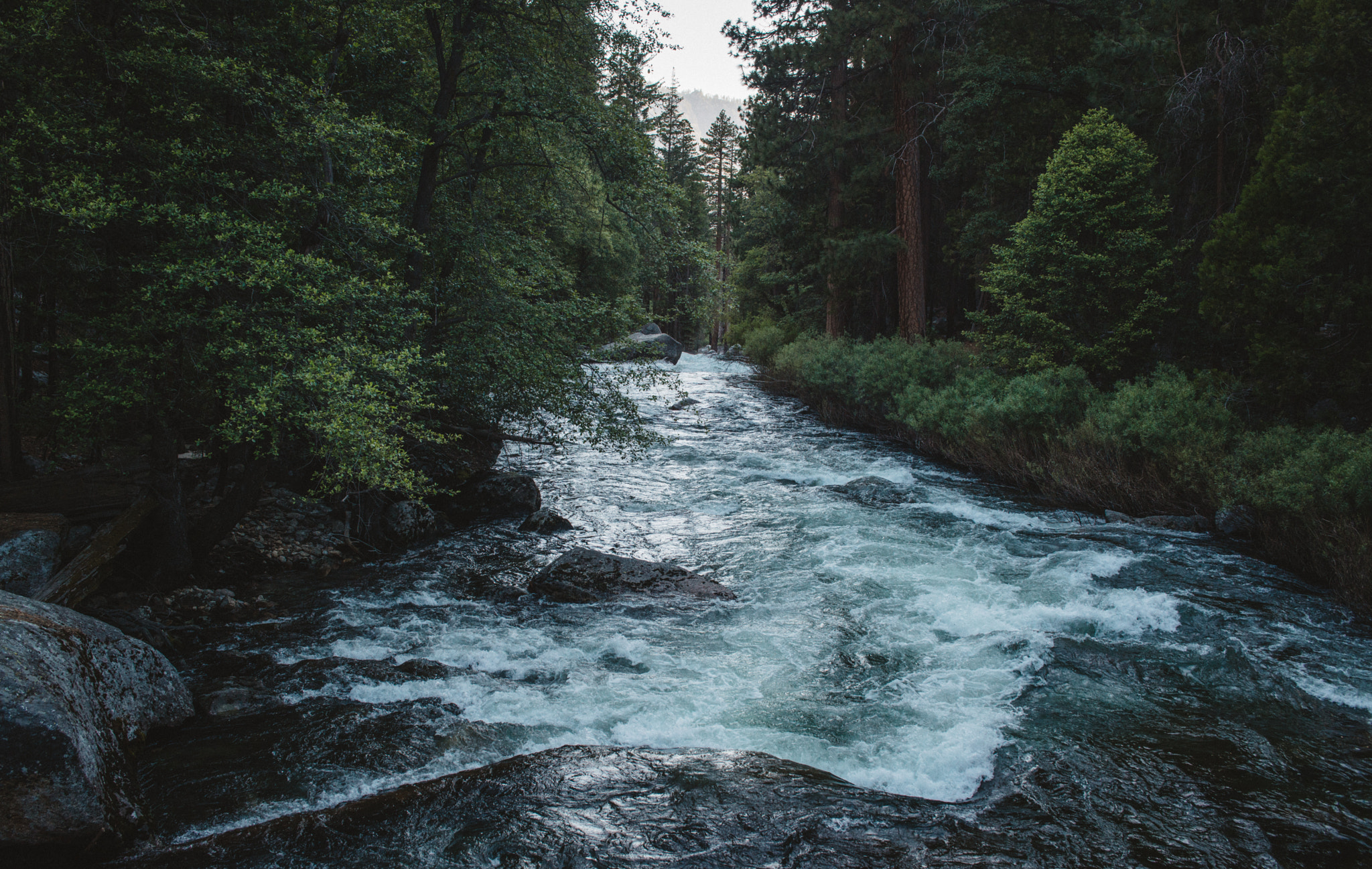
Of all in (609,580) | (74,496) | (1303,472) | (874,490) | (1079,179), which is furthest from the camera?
(1079,179)

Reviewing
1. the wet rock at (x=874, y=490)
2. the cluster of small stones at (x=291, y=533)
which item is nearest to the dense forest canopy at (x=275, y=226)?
the cluster of small stones at (x=291, y=533)

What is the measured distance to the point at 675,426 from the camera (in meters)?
19.2

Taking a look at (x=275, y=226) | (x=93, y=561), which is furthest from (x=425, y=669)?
(x=275, y=226)

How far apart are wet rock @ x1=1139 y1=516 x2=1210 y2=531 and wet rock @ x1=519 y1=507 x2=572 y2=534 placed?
8398 mm

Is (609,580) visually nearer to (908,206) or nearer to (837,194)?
(908,206)

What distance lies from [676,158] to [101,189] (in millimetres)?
50749

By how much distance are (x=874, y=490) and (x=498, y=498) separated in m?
6.38

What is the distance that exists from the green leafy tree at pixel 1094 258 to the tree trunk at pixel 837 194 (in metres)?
7.63

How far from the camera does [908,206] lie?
1997cm

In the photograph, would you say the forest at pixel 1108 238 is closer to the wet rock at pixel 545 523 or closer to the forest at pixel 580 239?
the forest at pixel 580 239

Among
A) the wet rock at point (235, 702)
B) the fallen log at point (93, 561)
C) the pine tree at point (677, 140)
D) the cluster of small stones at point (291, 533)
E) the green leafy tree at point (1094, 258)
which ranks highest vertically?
the pine tree at point (677, 140)

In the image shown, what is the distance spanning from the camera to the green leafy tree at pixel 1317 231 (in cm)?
921

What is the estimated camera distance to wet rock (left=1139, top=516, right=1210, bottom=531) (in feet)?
31.5

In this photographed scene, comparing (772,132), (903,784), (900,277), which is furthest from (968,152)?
(903,784)
